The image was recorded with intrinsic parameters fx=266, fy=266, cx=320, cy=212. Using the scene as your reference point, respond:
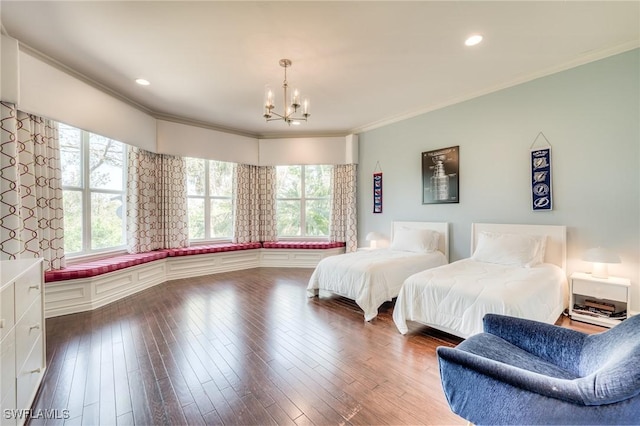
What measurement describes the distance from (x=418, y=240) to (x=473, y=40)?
8.32 feet

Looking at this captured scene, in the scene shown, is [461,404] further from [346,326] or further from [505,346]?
[346,326]

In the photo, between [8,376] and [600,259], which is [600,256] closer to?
[600,259]

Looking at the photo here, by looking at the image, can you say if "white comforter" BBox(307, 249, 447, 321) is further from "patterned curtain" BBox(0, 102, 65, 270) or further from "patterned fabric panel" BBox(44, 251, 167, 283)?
"patterned curtain" BBox(0, 102, 65, 270)

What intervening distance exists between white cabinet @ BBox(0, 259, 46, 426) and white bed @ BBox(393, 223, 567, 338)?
8.81 feet

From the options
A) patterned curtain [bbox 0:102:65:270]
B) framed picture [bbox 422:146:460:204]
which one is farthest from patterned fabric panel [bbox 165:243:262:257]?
framed picture [bbox 422:146:460:204]

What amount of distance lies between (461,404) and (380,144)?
4.45 m

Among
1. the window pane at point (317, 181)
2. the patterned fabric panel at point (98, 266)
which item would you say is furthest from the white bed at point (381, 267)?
the patterned fabric panel at point (98, 266)

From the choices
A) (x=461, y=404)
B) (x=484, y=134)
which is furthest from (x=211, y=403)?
(x=484, y=134)

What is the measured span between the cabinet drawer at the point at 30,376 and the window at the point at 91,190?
7.16 ft

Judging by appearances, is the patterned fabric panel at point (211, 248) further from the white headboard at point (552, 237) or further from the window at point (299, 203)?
the white headboard at point (552, 237)

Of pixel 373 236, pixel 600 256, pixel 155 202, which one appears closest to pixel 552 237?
pixel 600 256

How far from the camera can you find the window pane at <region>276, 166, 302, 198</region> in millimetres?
5918

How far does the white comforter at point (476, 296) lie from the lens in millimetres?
2135

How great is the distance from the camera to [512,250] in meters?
3.04
